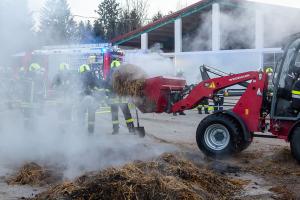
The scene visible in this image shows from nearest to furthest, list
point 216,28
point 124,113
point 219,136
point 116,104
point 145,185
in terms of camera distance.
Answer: point 145,185, point 219,136, point 116,104, point 124,113, point 216,28

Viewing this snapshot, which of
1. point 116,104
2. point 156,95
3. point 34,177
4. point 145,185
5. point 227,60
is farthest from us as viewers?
point 227,60

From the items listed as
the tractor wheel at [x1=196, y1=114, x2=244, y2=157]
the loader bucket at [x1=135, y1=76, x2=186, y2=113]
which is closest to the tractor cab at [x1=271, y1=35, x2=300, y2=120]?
the tractor wheel at [x1=196, y1=114, x2=244, y2=157]

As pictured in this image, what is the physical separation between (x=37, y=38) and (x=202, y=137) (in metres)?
3.49

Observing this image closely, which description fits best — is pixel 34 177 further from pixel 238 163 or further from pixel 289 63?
pixel 289 63

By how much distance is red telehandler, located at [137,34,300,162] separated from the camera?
25.3 ft

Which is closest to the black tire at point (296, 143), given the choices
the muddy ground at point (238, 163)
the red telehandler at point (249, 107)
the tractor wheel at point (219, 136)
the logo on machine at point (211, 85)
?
the red telehandler at point (249, 107)

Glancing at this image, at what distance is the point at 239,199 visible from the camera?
5582 millimetres

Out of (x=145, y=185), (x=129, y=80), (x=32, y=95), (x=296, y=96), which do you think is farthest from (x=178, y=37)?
(x=145, y=185)

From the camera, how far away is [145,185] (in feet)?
16.5

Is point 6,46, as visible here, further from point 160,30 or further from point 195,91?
point 160,30

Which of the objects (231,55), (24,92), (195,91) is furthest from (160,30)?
(195,91)

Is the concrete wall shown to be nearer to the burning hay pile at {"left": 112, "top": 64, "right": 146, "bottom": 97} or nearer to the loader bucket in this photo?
the burning hay pile at {"left": 112, "top": 64, "right": 146, "bottom": 97}

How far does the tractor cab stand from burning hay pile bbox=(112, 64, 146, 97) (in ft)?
8.82

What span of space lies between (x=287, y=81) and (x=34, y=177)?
449cm
